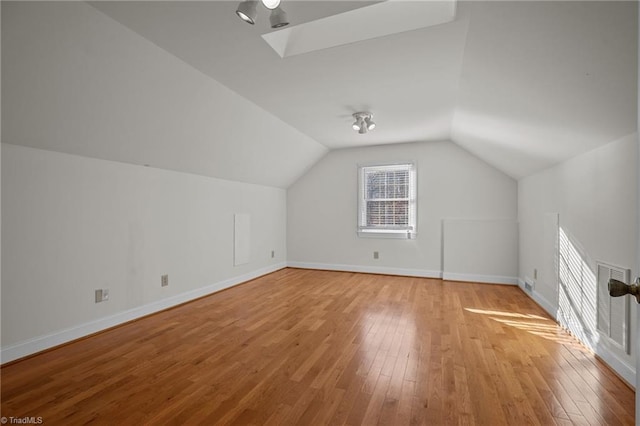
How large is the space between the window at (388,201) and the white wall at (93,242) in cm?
265

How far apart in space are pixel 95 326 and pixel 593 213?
4631mm

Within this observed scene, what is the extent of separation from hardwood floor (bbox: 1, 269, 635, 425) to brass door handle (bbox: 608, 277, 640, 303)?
1327 millimetres

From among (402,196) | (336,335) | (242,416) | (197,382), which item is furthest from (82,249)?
(402,196)

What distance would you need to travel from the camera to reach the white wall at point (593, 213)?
7.06 ft

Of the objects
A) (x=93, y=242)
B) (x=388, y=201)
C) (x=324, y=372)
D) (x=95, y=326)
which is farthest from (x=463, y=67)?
(x=95, y=326)

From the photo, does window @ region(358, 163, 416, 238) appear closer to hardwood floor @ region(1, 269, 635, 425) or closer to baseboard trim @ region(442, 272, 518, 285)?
baseboard trim @ region(442, 272, 518, 285)

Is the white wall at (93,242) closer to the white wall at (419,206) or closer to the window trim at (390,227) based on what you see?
the white wall at (419,206)

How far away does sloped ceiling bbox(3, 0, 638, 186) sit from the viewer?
5.36 feet

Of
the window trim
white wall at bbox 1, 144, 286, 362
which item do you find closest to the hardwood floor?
white wall at bbox 1, 144, 286, 362

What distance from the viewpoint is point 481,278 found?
5160mm

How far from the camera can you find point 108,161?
124 inches

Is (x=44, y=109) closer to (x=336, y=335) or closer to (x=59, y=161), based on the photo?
(x=59, y=161)

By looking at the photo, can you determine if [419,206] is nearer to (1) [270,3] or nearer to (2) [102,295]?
(1) [270,3]

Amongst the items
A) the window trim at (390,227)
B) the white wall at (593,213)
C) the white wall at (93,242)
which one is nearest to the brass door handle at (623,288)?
the white wall at (593,213)
